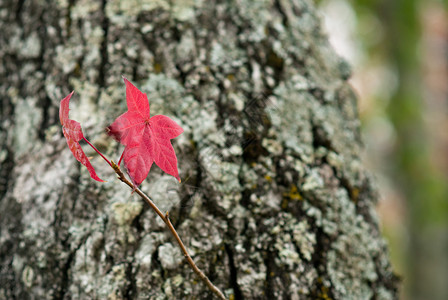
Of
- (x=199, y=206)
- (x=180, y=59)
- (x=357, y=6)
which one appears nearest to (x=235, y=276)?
(x=199, y=206)

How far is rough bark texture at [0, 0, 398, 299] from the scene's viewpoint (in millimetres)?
687

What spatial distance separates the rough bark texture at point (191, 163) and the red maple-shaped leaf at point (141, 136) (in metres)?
0.21

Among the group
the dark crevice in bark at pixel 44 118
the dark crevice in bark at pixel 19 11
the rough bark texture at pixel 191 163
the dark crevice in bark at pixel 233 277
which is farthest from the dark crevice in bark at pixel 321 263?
the dark crevice in bark at pixel 19 11

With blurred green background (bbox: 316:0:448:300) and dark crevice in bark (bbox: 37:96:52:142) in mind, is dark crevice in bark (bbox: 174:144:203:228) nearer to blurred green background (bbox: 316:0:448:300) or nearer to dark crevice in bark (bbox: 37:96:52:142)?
dark crevice in bark (bbox: 37:96:52:142)

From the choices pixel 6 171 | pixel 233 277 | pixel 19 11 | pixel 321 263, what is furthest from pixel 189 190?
pixel 19 11

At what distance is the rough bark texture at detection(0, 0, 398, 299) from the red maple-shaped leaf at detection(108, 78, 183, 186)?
0.21 meters

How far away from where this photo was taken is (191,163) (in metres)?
0.74

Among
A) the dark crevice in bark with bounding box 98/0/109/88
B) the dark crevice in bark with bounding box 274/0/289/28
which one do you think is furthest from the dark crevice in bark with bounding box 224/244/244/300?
the dark crevice in bark with bounding box 274/0/289/28

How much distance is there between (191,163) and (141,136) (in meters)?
0.23

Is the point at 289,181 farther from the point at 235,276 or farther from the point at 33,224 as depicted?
the point at 33,224

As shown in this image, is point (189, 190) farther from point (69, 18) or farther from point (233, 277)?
point (69, 18)

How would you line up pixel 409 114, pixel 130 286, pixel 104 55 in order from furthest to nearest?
pixel 409 114 → pixel 104 55 → pixel 130 286

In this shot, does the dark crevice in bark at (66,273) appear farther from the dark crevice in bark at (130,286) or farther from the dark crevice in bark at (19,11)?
the dark crevice in bark at (19,11)

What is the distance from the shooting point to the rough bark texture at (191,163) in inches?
27.0
